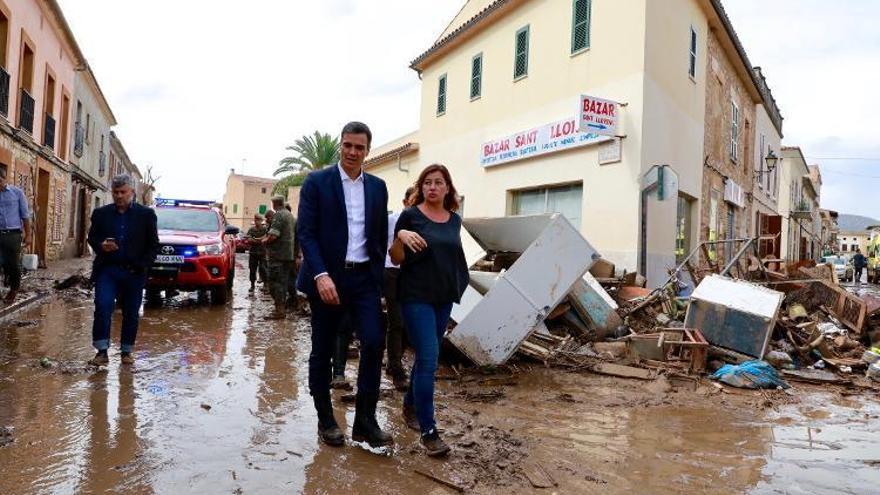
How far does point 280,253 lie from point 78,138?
17.7 metres

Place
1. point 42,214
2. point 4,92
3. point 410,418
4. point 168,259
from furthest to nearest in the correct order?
point 42,214 < point 4,92 < point 168,259 < point 410,418

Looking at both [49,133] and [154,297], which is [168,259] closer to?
[154,297]

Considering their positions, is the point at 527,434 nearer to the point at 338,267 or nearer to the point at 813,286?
the point at 338,267

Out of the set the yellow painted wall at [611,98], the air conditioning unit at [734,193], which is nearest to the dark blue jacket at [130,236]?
the yellow painted wall at [611,98]

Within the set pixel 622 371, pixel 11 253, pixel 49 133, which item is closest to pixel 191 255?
pixel 11 253

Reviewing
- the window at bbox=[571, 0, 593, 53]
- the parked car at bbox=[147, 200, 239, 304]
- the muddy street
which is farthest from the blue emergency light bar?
the window at bbox=[571, 0, 593, 53]

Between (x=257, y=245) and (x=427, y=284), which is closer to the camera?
(x=427, y=284)

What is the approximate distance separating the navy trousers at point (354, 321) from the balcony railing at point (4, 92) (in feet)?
43.1

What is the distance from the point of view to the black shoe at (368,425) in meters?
3.41

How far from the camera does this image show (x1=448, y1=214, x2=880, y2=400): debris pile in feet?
17.6

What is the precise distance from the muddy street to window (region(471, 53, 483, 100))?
10.7 metres

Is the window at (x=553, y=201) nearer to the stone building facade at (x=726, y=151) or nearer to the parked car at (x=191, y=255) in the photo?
the stone building facade at (x=726, y=151)

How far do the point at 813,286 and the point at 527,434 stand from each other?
7.11 meters

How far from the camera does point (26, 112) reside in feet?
47.7
